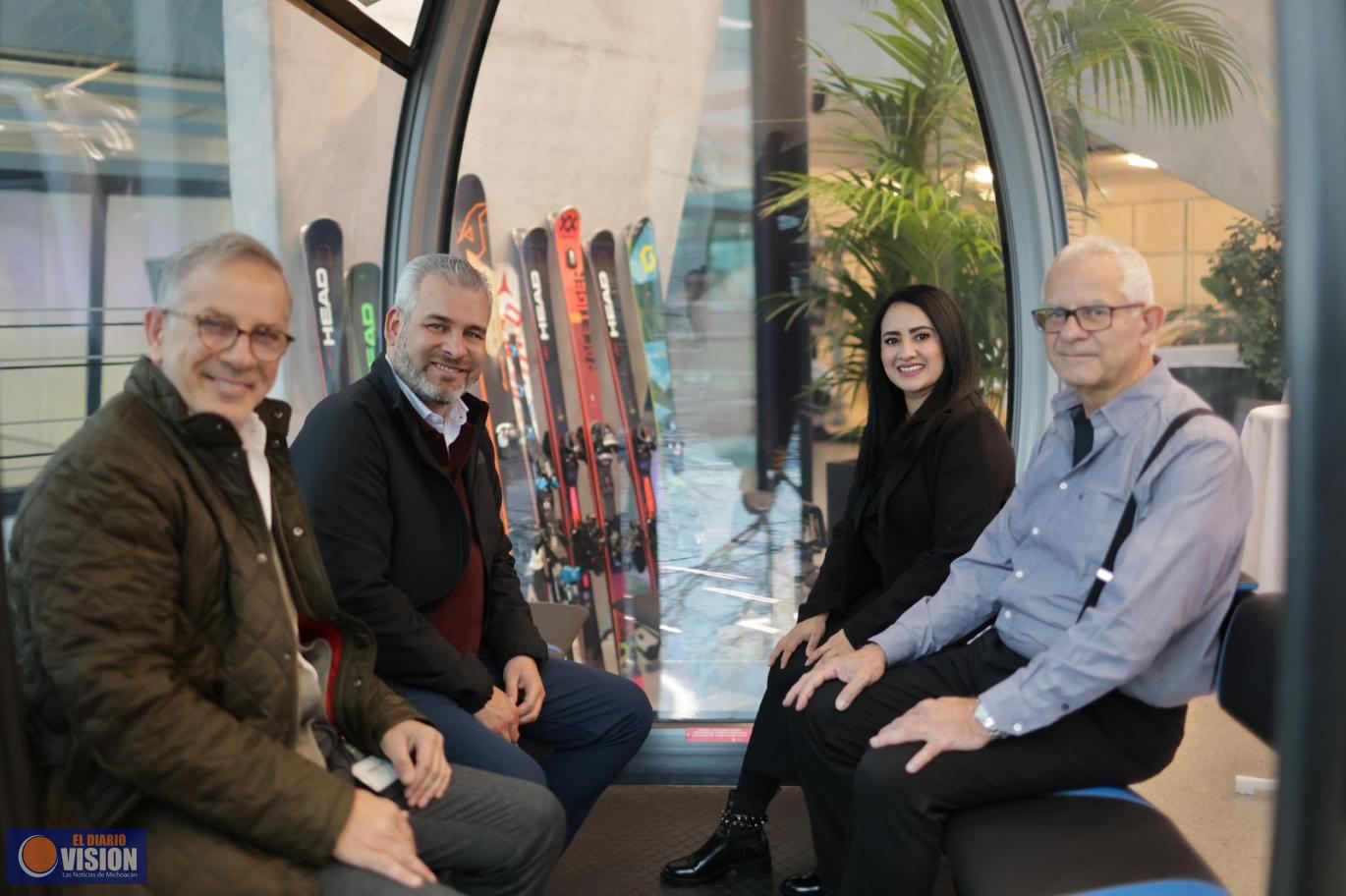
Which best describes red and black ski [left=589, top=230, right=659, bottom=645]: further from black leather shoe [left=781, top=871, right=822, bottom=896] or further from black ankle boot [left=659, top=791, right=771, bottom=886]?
black leather shoe [left=781, top=871, right=822, bottom=896]

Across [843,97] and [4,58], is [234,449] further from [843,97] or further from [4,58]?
[843,97]

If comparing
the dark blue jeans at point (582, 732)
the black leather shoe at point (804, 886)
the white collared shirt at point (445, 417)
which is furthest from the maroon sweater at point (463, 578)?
the black leather shoe at point (804, 886)

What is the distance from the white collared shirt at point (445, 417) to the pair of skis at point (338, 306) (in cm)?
134

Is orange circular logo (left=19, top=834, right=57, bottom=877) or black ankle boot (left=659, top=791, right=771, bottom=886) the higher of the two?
orange circular logo (left=19, top=834, right=57, bottom=877)

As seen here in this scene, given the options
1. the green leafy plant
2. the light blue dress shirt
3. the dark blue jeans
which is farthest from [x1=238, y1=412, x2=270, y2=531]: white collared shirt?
the green leafy plant

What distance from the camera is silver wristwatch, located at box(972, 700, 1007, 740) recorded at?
1.80 m

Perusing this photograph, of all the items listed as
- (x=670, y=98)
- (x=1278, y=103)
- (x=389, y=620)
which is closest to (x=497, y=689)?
(x=389, y=620)

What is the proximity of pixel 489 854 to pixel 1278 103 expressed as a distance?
1.49 metres

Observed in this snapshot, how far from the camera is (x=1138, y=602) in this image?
1.69 metres

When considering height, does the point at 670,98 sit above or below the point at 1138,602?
above

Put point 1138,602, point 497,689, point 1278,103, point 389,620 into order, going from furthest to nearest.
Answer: point 497,689
point 389,620
point 1138,602
point 1278,103

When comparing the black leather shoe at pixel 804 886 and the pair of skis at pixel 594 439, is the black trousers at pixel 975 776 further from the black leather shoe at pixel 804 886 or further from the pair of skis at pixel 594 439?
the pair of skis at pixel 594 439

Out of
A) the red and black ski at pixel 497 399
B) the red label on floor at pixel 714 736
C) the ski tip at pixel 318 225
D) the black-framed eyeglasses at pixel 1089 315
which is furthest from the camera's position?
the red and black ski at pixel 497 399

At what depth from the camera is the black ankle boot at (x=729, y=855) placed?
250 centimetres
